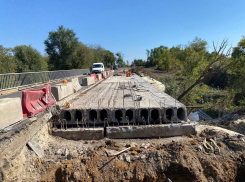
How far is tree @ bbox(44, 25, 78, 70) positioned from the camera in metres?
37.0

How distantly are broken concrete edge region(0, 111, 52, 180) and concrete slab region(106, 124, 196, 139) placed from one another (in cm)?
163

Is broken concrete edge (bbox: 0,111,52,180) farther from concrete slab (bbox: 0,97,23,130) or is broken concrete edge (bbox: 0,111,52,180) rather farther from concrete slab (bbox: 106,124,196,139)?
concrete slab (bbox: 106,124,196,139)

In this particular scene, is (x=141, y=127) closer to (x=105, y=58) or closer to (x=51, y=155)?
(x=51, y=155)

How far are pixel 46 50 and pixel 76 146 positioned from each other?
125 ft

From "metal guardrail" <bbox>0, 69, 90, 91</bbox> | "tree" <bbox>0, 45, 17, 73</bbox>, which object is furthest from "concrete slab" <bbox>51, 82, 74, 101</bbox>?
"tree" <bbox>0, 45, 17, 73</bbox>

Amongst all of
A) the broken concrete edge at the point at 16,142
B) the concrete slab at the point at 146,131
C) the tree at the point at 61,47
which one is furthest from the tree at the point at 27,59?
the concrete slab at the point at 146,131

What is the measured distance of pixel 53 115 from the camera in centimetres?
470

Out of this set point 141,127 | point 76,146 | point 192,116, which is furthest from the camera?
point 192,116

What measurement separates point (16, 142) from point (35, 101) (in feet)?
6.38

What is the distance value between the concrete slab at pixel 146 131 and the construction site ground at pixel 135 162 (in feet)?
1.40

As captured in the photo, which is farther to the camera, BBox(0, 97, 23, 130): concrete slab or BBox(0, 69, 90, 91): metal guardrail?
BBox(0, 69, 90, 91): metal guardrail

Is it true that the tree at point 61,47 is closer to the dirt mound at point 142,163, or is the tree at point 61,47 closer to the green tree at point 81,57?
the green tree at point 81,57

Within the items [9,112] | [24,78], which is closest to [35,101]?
[9,112]

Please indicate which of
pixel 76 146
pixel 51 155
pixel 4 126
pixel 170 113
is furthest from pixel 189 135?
pixel 4 126
